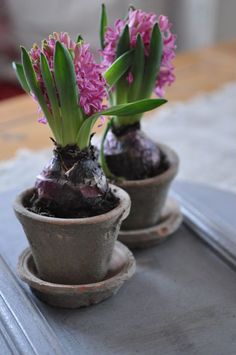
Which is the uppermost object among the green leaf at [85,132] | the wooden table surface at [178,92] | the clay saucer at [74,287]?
the green leaf at [85,132]

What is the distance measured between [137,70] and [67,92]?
0.46 ft

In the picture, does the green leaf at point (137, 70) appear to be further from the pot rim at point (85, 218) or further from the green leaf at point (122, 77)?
the pot rim at point (85, 218)

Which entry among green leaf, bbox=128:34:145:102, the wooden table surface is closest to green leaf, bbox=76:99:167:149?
green leaf, bbox=128:34:145:102

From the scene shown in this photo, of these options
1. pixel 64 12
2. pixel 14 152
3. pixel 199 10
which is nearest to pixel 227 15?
pixel 199 10

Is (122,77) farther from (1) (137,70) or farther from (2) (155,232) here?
(2) (155,232)

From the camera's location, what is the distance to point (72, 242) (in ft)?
2.15

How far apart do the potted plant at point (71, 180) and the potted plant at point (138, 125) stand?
0.15 feet

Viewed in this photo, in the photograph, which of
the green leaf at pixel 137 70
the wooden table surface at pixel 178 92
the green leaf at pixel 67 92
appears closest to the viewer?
the green leaf at pixel 67 92

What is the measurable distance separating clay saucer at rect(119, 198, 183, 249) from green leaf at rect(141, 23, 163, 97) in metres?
0.16

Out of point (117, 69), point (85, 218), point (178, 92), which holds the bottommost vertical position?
point (178, 92)

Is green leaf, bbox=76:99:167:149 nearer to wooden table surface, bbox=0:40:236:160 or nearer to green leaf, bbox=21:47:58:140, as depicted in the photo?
green leaf, bbox=21:47:58:140

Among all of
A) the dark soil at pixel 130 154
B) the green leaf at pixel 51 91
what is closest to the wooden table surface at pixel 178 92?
the dark soil at pixel 130 154

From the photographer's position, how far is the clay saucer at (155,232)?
2.56 feet

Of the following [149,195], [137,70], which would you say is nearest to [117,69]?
[137,70]
